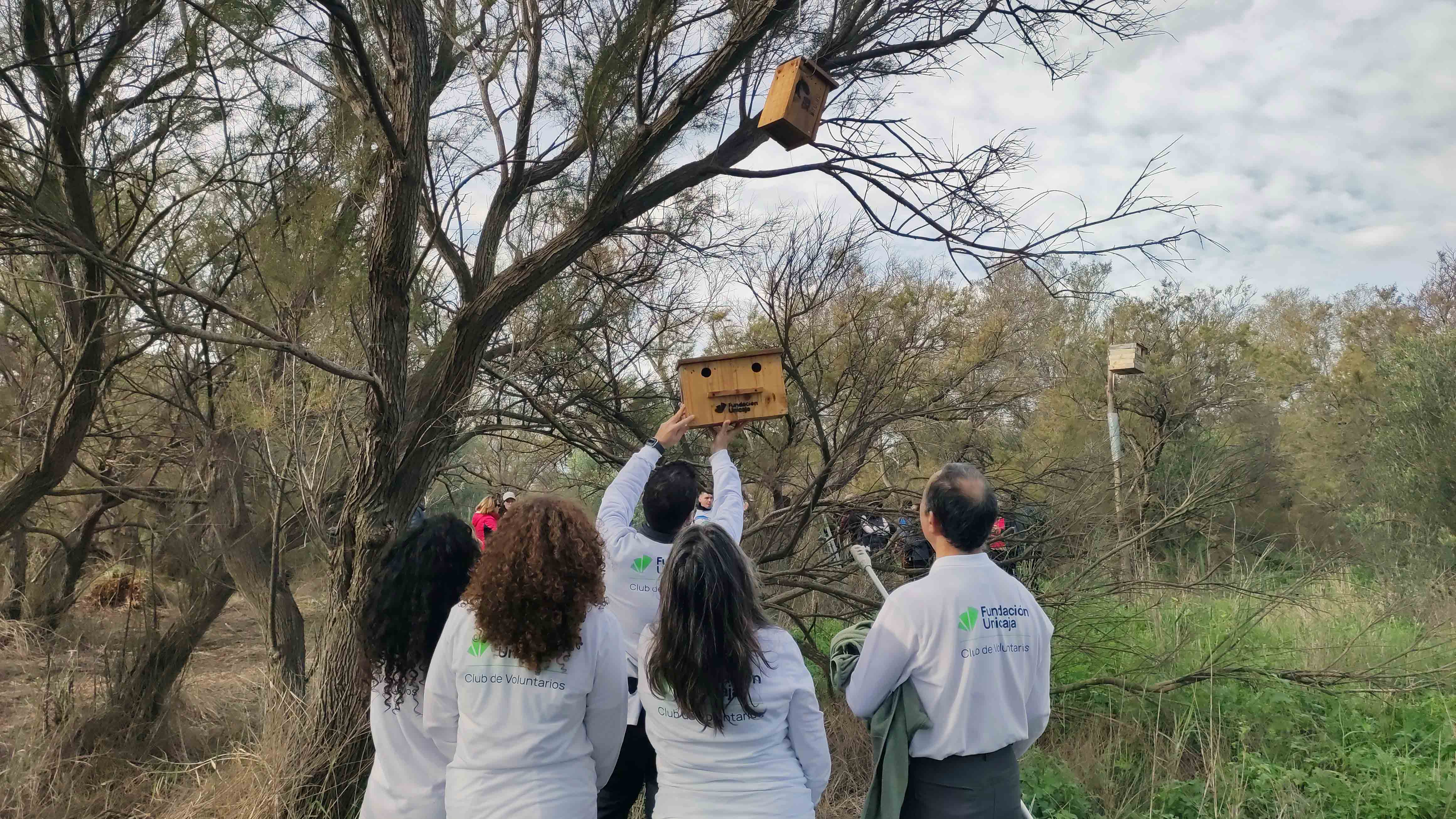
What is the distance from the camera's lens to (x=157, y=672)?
5.71 metres

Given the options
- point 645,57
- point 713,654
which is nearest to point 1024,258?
point 645,57

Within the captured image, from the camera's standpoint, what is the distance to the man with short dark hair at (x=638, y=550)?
8.70ft

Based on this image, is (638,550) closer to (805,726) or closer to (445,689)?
(445,689)

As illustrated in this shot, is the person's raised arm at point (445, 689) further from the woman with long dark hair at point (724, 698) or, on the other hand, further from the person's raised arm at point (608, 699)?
the woman with long dark hair at point (724, 698)

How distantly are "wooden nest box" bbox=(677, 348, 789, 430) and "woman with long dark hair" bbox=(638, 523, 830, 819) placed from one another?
1.26 m

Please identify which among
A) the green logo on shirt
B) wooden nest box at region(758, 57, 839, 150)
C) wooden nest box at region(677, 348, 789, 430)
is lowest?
the green logo on shirt

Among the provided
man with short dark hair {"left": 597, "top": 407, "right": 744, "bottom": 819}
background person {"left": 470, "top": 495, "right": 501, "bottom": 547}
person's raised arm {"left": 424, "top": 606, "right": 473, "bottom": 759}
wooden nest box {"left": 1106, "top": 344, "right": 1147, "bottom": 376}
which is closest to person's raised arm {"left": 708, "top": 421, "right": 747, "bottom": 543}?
man with short dark hair {"left": 597, "top": 407, "right": 744, "bottom": 819}

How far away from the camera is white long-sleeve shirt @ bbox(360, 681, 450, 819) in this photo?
2.14 m

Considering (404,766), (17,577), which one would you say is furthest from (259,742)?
(17,577)

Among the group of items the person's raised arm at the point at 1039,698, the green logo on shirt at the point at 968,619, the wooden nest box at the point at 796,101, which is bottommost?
the person's raised arm at the point at 1039,698

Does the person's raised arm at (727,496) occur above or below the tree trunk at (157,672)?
above

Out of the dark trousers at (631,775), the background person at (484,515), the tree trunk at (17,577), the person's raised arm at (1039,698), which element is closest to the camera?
the person's raised arm at (1039,698)

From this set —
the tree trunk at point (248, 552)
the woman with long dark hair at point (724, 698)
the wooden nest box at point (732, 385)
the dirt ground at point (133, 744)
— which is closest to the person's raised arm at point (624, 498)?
the wooden nest box at point (732, 385)

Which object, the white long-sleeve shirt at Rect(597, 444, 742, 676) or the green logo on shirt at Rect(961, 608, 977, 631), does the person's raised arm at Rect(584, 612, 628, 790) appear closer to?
the white long-sleeve shirt at Rect(597, 444, 742, 676)
